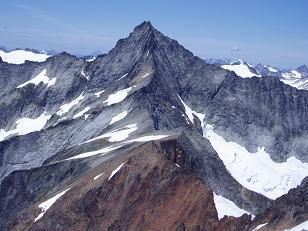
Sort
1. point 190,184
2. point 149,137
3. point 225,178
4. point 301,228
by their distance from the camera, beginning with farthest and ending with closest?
point 225,178, point 149,137, point 190,184, point 301,228

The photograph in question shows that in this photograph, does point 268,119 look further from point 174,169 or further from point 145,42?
point 174,169

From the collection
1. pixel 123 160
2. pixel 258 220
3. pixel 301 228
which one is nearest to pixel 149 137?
pixel 123 160

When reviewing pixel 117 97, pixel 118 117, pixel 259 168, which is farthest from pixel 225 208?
pixel 259 168

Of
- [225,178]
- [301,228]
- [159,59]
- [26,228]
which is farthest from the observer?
[159,59]

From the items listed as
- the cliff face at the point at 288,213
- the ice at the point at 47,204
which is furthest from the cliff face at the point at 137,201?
the cliff face at the point at 288,213

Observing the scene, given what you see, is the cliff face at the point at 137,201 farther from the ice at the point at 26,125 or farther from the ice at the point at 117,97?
the ice at the point at 26,125
